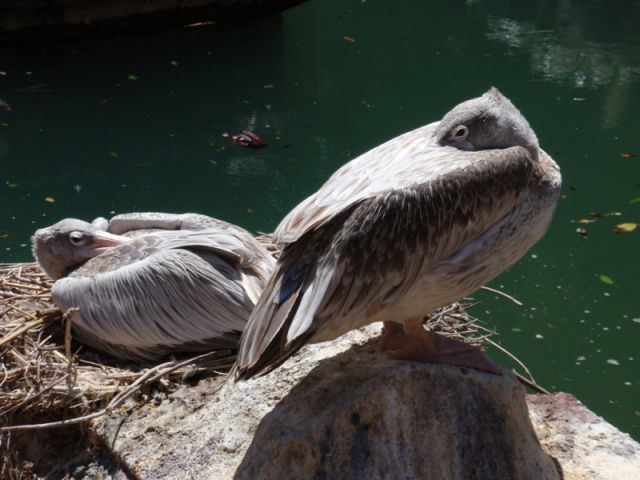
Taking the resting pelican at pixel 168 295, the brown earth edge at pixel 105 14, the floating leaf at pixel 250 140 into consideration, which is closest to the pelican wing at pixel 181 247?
the resting pelican at pixel 168 295

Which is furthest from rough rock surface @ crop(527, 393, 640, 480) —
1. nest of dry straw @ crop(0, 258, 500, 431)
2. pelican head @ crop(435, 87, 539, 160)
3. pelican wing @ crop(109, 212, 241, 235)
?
pelican wing @ crop(109, 212, 241, 235)

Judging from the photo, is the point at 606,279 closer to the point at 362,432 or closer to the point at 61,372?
the point at 362,432

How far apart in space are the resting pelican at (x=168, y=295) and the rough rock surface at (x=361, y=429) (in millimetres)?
618

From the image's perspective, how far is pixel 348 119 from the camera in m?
8.28

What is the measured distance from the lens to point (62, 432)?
3.66m

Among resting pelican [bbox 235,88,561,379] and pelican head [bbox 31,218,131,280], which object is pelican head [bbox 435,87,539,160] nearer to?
resting pelican [bbox 235,88,561,379]

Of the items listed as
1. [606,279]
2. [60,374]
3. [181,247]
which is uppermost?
[181,247]

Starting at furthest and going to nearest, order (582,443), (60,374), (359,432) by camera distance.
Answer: (60,374)
(582,443)
(359,432)

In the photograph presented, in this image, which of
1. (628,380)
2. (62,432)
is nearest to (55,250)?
(62,432)

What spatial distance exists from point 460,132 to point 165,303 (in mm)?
1534

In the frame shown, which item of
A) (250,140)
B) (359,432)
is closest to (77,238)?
(359,432)

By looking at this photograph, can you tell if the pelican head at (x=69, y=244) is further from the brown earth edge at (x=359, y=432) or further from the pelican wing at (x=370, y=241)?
the pelican wing at (x=370, y=241)

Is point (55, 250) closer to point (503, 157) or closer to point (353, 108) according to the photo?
point (503, 157)

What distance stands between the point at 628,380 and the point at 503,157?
2644 mm
